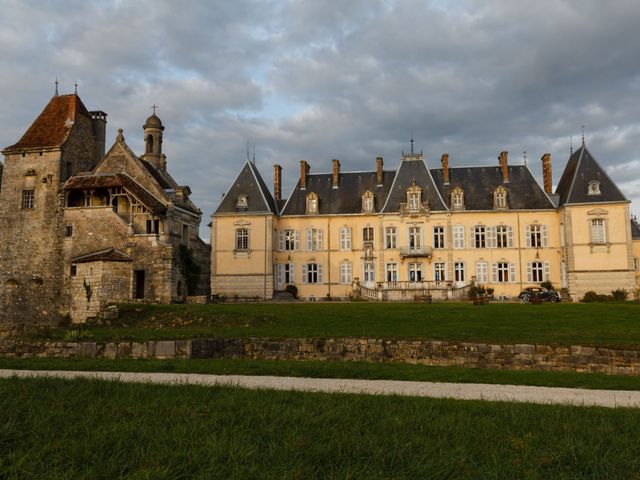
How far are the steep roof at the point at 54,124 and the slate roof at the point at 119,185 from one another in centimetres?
295

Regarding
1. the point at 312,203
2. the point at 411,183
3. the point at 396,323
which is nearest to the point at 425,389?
the point at 396,323

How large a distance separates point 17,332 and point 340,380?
12883mm

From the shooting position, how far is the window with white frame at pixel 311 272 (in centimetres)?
4306

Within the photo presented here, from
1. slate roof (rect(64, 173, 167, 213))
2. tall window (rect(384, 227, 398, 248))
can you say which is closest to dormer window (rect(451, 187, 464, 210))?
tall window (rect(384, 227, 398, 248))

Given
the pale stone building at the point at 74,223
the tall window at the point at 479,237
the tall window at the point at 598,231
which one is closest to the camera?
the pale stone building at the point at 74,223

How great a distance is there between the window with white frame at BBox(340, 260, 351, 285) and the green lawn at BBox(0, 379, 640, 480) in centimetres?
3474

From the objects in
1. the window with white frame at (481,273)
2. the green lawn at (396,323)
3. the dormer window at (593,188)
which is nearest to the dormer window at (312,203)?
the window with white frame at (481,273)

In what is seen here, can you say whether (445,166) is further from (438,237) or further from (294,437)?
(294,437)

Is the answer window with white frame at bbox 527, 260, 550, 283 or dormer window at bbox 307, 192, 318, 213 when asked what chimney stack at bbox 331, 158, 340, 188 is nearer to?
dormer window at bbox 307, 192, 318, 213

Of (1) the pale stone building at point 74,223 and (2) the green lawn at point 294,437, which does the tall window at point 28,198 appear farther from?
(2) the green lawn at point 294,437

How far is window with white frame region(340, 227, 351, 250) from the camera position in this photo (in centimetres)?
4309

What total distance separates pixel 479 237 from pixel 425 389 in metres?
33.2

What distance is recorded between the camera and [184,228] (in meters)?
36.6

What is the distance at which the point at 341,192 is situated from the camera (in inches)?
1764
